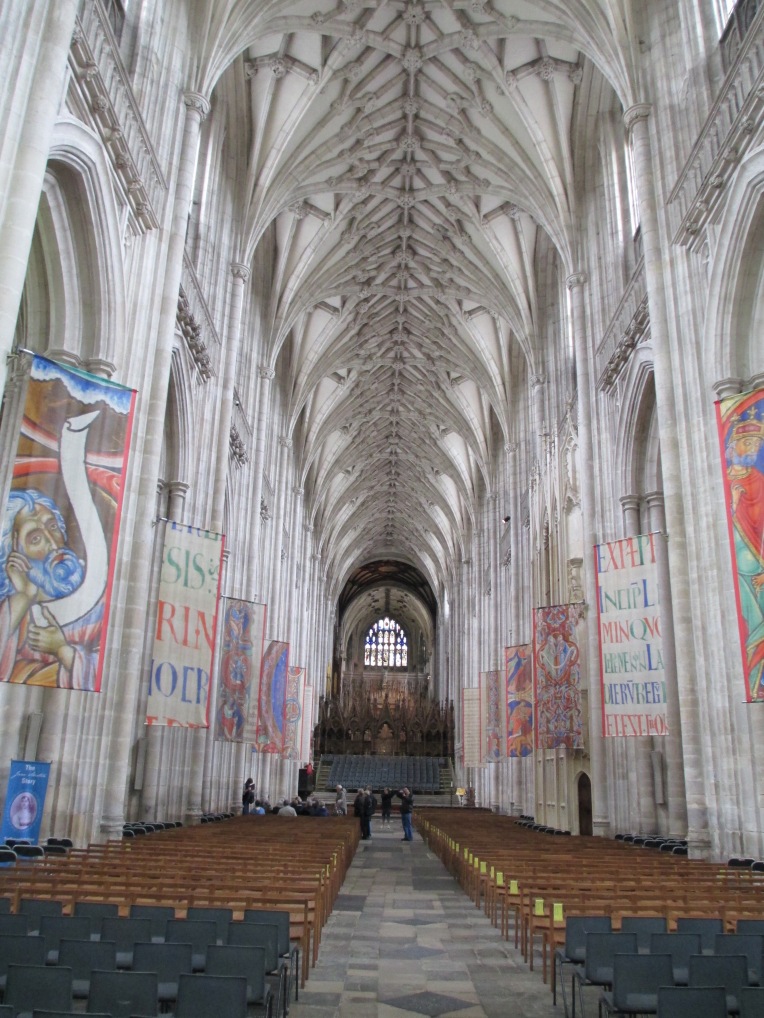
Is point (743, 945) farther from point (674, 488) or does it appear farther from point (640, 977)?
point (674, 488)

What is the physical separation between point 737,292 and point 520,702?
12.7m

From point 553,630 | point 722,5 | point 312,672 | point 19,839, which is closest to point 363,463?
point 312,672

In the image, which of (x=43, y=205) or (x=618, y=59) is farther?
(x=618, y=59)

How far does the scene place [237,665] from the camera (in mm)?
17312

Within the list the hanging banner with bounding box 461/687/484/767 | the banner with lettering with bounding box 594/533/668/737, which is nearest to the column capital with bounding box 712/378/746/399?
the banner with lettering with bounding box 594/533/668/737

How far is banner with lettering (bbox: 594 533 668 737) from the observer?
12.6 meters

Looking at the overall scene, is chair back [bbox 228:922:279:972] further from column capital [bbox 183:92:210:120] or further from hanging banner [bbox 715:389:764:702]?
column capital [bbox 183:92:210:120]

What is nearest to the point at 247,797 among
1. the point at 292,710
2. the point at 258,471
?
the point at 292,710

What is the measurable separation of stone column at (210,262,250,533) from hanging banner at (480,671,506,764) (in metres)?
11.0

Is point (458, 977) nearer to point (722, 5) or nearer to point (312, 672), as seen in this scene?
point (722, 5)

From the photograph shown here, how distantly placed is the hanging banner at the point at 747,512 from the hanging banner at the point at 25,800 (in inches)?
317

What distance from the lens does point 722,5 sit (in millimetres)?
13344

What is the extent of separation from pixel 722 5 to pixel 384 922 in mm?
14461

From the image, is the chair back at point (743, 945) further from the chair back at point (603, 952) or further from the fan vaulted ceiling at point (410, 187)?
the fan vaulted ceiling at point (410, 187)
